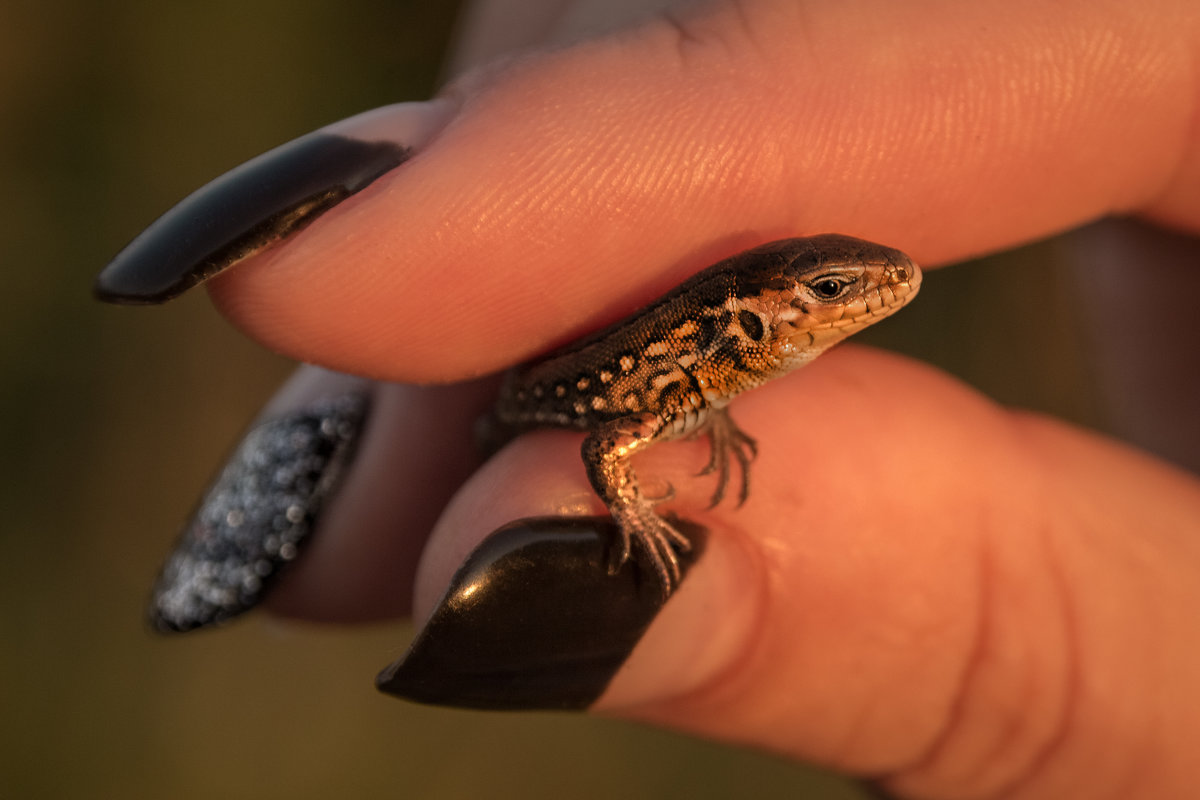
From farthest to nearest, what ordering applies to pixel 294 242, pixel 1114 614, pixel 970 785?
pixel 970 785, pixel 1114 614, pixel 294 242

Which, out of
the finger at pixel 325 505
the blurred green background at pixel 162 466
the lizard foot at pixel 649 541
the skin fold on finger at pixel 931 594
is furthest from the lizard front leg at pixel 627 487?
the blurred green background at pixel 162 466

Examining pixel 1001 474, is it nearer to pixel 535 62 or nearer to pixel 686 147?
pixel 686 147

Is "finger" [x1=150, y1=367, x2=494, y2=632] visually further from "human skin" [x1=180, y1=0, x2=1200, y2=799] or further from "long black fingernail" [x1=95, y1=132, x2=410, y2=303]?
"long black fingernail" [x1=95, y1=132, x2=410, y2=303]

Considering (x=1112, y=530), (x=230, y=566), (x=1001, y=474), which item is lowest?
(x=1112, y=530)

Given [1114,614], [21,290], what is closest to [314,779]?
[21,290]

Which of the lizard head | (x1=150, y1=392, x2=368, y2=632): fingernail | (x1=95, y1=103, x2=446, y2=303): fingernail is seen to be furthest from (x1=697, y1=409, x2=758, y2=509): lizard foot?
(x1=150, y1=392, x2=368, y2=632): fingernail

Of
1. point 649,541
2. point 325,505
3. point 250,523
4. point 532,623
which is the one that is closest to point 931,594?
point 649,541
